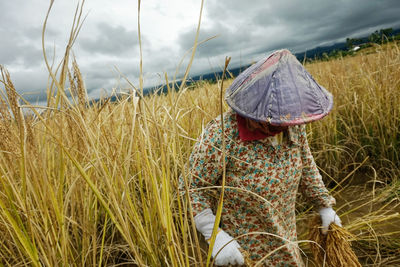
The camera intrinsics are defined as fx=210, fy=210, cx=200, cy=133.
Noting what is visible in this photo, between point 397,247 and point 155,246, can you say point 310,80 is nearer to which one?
point 155,246

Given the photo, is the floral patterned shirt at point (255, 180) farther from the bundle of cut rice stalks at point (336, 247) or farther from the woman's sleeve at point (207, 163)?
the bundle of cut rice stalks at point (336, 247)

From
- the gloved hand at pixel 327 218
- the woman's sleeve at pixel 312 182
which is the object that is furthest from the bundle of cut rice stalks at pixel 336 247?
the woman's sleeve at pixel 312 182

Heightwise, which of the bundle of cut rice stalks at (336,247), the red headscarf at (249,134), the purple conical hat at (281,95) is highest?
the purple conical hat at (281,95)

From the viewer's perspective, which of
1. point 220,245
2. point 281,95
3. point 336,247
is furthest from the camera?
point 336,247

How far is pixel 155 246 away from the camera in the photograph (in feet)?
2.64

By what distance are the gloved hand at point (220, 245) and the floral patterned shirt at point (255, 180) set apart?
0.04 m

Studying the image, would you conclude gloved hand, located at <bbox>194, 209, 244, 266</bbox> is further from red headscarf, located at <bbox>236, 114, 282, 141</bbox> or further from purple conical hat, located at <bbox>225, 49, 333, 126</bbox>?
purple conical hat, located at <bbox>225, 49, 333, 126</bbox>

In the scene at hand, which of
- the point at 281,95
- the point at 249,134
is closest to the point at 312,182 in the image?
the point at 249,134

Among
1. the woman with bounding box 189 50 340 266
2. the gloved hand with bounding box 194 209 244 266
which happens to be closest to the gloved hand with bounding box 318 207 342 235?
the woman with bounding box 189 50 340 266

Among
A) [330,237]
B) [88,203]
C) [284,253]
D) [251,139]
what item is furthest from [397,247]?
[88,203]

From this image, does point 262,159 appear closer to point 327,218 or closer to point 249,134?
point 249,134

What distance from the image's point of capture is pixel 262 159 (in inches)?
35.4

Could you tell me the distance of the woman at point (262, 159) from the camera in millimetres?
728

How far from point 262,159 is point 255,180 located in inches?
3.8
